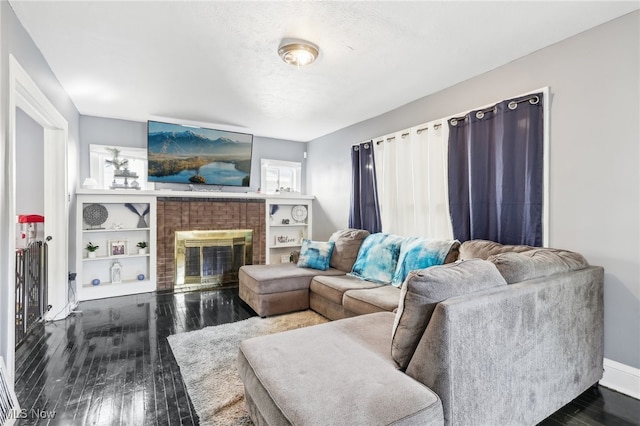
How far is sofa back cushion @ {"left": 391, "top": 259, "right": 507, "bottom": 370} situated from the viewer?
138cm

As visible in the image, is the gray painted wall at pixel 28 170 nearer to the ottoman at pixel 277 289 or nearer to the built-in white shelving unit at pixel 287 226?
the ottoman at pixel 277 289

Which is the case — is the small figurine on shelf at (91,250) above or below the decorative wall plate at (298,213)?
below

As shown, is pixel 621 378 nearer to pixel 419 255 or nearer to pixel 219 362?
pixel 419 255

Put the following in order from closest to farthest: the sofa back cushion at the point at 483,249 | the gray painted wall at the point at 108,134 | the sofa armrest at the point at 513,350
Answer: the sofa armrest at the point at 513,350
the sofa back cushion at the point at 483,249
the gray painted wall at the point at 108,134

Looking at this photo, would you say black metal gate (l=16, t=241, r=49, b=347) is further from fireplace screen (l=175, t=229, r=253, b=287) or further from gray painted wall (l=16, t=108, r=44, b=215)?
fireplace screen (l=175, t=229, r=253, b=287)

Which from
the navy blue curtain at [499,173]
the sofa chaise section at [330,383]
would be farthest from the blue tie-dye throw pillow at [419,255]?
the sofa chaise section at [330,383]

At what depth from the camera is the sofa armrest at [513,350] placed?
129cm

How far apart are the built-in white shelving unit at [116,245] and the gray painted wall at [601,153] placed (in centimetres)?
460

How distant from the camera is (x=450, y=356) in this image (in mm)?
1276

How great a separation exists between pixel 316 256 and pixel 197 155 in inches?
96.5

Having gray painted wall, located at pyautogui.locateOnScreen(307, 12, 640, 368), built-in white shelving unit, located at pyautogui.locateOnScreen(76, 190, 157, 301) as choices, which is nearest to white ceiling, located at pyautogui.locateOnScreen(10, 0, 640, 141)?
gray painted wall, located at pyautogui.locateOnScreen(307, 12, 640, 368)

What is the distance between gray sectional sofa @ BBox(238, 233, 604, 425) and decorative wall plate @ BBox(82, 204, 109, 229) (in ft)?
11.9

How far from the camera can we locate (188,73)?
2924 millimetres

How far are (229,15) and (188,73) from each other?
1.10m
